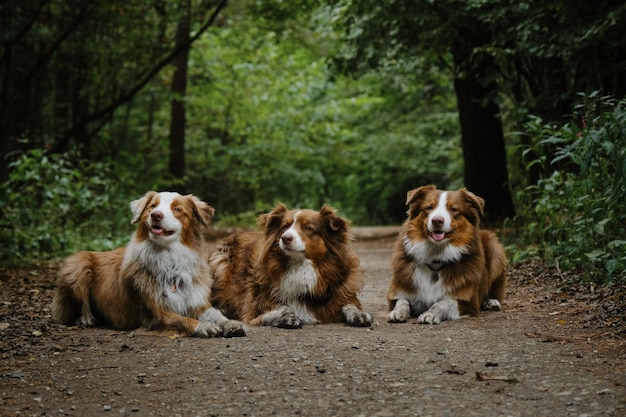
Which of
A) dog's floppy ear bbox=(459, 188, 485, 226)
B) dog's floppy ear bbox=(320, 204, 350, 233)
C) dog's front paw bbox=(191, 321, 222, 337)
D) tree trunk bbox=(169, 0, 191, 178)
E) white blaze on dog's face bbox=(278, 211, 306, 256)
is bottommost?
dog's front paw bbox=(191, 321, 222, 337)

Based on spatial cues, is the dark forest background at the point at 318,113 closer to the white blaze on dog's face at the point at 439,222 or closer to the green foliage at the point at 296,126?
the green foliage at the point at 296,126

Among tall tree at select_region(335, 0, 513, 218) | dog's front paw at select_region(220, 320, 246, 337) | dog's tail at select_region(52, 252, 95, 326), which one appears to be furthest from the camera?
tall tree at select_region(335, 0, 513, 218)

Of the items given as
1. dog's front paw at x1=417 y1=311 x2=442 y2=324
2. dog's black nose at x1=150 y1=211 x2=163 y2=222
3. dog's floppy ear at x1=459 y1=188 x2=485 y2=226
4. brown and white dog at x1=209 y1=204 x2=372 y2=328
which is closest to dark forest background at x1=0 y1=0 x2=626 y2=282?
dog's floppy ear at x1=459 y1=188 x2=485 y2=226

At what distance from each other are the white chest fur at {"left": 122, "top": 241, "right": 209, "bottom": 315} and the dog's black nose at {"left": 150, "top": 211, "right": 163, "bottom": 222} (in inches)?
11.2

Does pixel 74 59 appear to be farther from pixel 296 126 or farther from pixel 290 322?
pixel 290 322

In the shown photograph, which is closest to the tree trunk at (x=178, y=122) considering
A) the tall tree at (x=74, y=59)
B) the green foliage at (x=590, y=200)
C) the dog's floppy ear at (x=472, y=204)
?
the tall tree at (x=74, y=59)

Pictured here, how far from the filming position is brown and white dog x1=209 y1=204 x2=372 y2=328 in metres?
6.40

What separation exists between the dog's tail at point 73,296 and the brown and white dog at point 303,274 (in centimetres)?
140

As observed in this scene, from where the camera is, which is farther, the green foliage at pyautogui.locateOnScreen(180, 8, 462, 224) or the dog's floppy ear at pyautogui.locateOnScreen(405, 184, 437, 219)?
the green foliage at pyautogui.locateOnScreen(180, 8, 462, 224)

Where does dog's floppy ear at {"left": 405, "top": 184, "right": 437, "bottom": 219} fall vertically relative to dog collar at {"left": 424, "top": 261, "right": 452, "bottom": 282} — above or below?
above

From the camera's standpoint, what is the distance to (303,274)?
6453 millimetres

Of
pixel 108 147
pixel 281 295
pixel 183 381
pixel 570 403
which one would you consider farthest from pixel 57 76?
pixel 570 403

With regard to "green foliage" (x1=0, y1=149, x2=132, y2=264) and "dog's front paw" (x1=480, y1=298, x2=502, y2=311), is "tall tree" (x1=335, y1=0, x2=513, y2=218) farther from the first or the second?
"green foliage" (x1=0, y1=149, x2=132, y2=264)

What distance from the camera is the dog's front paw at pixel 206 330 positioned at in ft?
19.0
